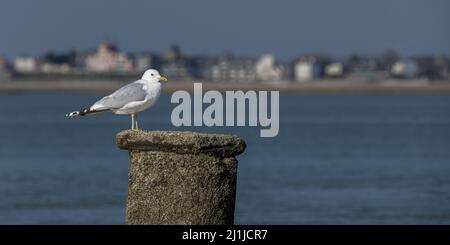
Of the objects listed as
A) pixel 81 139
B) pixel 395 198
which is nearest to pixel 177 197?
pixel 395 198

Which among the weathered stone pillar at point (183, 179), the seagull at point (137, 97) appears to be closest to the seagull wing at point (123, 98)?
the seagull at point (137, 97)

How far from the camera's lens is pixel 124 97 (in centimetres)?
984

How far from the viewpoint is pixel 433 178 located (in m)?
37.2

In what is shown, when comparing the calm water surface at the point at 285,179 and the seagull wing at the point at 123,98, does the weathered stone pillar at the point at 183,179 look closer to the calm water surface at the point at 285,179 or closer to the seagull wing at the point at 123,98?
the seagull wing at the point at 123,98

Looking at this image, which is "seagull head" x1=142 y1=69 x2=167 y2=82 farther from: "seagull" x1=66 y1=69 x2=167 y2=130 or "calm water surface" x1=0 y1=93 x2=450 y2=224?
"calm water surface" x1=0 y1=93 x2=450 y2=224

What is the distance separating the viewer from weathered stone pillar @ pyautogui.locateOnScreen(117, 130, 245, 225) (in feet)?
28.9

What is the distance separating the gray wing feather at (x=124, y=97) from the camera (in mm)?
9797

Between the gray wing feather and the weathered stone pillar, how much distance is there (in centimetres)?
94

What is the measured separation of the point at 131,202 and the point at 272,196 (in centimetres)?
2355

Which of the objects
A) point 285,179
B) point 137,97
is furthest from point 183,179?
point 285,179

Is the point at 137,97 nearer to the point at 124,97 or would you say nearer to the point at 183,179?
the point at 124,97

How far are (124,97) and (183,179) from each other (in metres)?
1.22

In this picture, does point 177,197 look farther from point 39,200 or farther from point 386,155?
point 386,155
